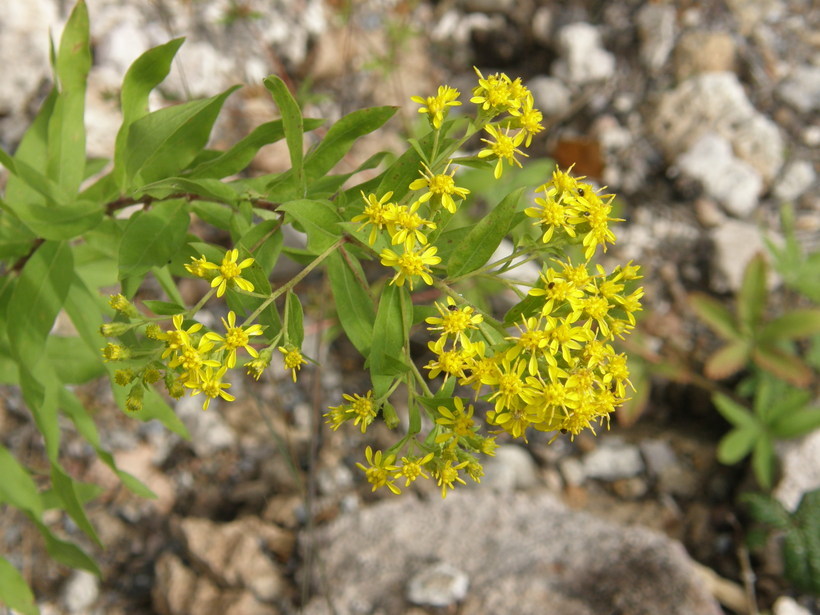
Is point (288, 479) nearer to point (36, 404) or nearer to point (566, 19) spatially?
point (36, 404)

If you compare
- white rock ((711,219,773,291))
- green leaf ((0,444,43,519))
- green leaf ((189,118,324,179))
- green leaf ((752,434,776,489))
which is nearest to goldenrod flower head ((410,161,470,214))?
green leaf ((189,118,324,179))

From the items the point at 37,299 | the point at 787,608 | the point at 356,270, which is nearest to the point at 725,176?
the point at 787,608

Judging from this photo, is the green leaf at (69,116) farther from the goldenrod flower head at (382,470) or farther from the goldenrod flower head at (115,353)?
the goldenrod flower head at (382,470)

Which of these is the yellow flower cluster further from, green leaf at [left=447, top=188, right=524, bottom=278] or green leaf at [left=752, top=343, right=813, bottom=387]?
green leaf at [left=752, top=343, right=813, bottom=387]

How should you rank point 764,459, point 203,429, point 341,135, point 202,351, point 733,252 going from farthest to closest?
point 733,252, point 203,429, point 764,459, point 341,135, point 202,351

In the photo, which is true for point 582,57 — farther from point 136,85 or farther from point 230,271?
point 230,271
